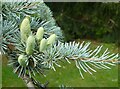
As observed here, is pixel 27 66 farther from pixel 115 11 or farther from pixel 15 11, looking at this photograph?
pixel 115 11

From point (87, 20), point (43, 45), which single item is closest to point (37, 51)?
point (43, 45)

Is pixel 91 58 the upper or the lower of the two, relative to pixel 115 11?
upper

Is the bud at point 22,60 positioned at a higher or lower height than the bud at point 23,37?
lower

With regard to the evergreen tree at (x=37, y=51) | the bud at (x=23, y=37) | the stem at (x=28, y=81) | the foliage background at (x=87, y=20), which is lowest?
the foliage background at (x=87, y=20)

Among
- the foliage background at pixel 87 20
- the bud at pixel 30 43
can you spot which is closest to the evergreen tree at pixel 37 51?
the bud at pixel 30 43

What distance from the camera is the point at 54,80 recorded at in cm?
280

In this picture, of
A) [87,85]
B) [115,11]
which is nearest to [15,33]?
[87,85]

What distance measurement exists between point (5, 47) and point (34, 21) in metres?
0.08

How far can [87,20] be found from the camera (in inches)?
142

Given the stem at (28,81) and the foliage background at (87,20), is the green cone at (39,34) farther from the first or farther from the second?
the foliage background at (87,20)

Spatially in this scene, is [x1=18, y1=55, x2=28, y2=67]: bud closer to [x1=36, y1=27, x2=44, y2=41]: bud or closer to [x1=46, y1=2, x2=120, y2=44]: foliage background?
[x1=36, y1=27, x2=44, y2=41]: bud

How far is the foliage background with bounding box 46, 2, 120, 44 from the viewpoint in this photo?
3.44 metres

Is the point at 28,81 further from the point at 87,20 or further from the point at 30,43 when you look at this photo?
the point at 87,20

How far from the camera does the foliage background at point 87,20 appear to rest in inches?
136
